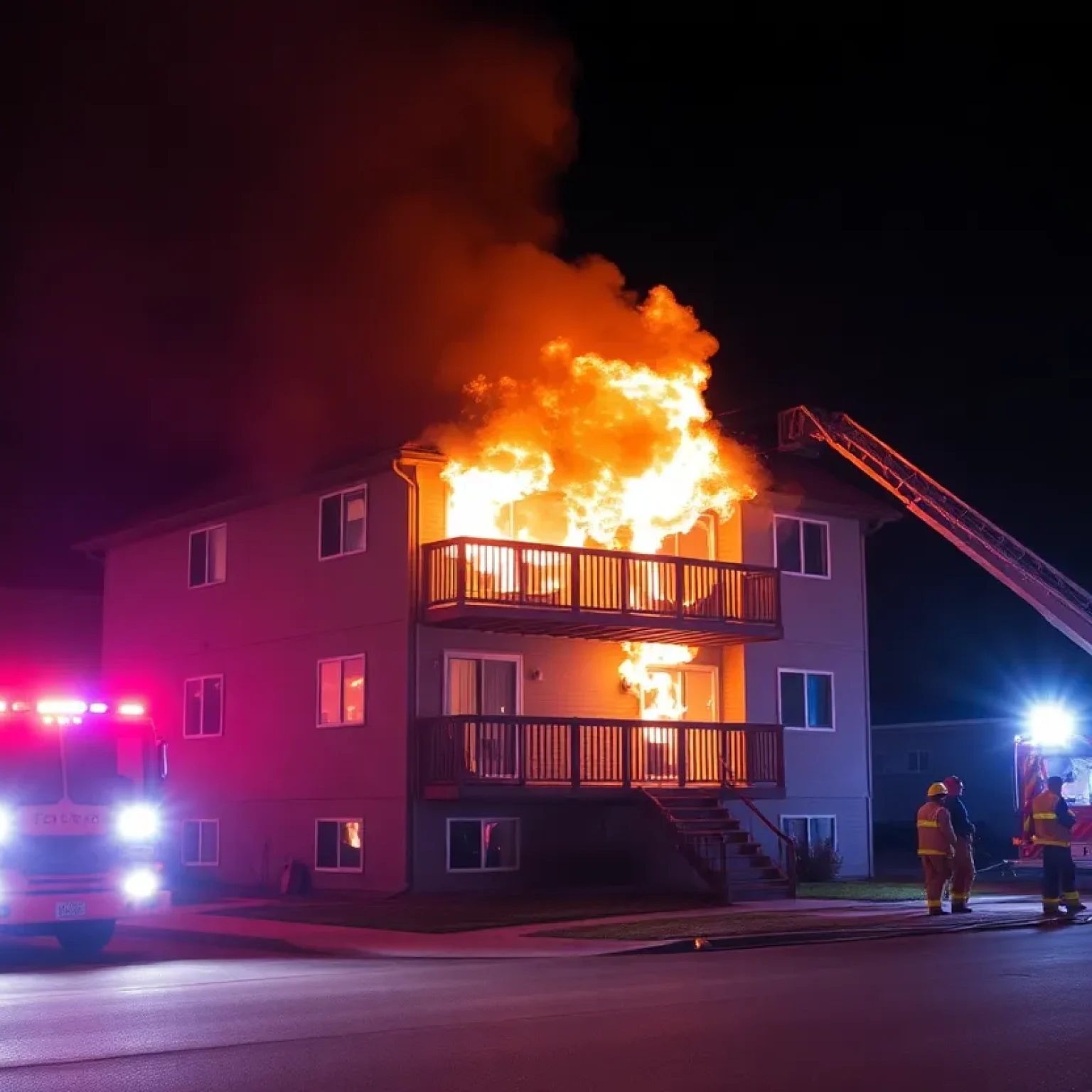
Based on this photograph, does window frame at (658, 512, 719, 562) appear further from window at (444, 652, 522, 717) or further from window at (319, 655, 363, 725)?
window at (319, 655, 363, 725)

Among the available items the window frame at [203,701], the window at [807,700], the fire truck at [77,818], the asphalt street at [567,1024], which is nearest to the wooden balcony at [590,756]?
the window at [807,700]

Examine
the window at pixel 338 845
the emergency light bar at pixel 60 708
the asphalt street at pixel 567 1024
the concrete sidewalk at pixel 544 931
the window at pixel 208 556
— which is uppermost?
the window at pixel 208 556

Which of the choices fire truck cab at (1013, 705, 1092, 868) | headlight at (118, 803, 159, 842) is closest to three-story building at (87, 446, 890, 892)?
fire truck cab at (1013, 705, 1092, 868)

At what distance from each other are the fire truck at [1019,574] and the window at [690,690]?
4.40 metres

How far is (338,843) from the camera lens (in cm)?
2661

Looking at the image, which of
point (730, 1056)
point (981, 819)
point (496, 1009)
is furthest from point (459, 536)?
point (981, 819)

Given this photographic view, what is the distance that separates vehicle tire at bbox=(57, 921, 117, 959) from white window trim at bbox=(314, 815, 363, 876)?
28.1ft

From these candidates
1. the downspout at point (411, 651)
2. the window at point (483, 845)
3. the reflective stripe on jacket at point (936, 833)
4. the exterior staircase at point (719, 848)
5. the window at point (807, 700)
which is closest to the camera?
the reflective stripe on jacket at point (936, 833)

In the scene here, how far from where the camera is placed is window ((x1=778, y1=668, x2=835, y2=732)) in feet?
100.0

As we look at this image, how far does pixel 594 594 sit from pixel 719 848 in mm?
4495

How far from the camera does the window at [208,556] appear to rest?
30.3m

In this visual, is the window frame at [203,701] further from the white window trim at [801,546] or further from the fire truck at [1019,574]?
the fire truck at [1019,574]

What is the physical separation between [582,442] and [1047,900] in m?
10.8

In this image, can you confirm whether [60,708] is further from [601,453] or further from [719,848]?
[601,453]
